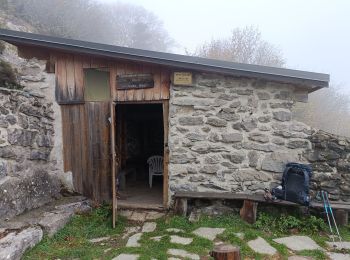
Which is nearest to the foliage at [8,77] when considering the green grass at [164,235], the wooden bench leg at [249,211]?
the green grass at [164,235]

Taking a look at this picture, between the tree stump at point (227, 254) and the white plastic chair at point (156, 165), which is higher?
the tree stump at point (227, 254)

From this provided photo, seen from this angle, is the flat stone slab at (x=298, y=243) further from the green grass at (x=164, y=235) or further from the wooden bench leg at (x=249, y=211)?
the wooden bench leg at (x=249, y=211)

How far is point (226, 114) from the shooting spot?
221 inches

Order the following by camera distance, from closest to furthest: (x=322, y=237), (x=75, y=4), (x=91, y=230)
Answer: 1. (x=322, y=237)
2. (x=91, y=230)
3. (x=75, y=4)

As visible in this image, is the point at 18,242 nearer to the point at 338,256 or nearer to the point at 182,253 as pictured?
the point at 182,253

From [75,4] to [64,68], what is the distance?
14.7m

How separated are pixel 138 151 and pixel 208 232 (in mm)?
6046

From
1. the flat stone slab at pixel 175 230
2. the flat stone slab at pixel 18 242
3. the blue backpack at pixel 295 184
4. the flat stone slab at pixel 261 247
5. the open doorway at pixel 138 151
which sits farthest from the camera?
the open doorway at pixel 138 151

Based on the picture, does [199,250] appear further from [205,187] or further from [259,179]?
[259,179]

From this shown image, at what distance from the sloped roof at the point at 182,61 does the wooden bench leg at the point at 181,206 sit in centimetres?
230

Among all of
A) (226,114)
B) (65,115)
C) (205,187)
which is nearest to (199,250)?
(205,187)

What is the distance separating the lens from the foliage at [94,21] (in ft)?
49.1

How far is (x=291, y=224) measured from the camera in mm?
5012

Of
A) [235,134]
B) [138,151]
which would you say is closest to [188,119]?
[235,134]
